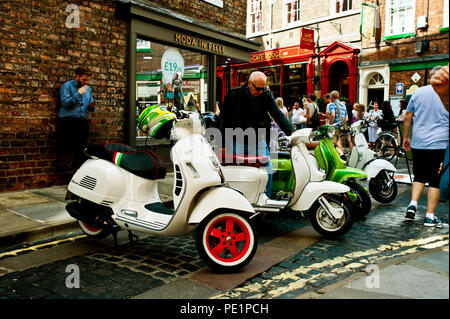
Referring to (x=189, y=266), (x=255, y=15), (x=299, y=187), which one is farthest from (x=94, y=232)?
(x=255, y=15)

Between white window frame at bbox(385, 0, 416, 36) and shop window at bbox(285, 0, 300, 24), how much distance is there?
18.4 feet

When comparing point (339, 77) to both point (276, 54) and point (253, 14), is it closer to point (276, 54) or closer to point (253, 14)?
point (276, 54)

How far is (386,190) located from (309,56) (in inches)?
661

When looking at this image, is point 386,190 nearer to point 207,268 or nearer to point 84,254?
point 207,268

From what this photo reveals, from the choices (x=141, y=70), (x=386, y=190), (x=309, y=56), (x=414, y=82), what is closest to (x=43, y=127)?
(x=141, y=70)

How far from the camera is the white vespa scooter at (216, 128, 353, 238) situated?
15.3 feet

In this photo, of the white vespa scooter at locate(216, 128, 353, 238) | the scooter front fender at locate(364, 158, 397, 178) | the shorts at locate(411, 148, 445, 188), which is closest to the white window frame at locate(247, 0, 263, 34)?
the scooter front fender at locate(364, 158, 397, 178)

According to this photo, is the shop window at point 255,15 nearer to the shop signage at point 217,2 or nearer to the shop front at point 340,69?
the shop front at point 340,69

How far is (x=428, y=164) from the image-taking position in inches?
205

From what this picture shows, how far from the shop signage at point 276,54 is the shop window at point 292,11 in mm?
1625

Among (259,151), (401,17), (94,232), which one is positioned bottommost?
(94,232)

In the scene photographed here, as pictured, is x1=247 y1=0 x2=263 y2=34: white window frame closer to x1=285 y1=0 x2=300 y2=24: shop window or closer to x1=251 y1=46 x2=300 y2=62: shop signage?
x1=251 y1=46 x2=300 y2=62: shop signage

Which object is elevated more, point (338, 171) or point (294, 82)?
point (294, 82)

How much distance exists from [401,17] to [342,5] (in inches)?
140
